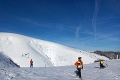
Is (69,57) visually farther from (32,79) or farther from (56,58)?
(32,79)

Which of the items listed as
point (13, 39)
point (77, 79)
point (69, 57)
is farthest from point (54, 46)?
point (77, 79)

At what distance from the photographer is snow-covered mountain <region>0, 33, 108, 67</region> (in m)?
82.0

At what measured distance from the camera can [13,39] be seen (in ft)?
327

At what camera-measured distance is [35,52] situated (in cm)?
8956

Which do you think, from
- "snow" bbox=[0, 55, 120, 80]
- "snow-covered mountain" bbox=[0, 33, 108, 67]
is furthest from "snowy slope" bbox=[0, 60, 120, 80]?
"snow-covered mountain" bbox=[0, 33, 108, 67]

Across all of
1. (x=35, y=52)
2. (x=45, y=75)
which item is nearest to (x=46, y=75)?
(x=45, y=75)

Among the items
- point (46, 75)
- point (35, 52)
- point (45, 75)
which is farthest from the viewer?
point (35, 52)

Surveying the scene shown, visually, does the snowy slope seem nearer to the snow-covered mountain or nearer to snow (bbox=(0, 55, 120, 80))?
snow (bbox=(0, 55, 120, 80))

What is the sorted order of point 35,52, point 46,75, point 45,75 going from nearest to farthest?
point 45,75 < point 46,75 < point 35,52

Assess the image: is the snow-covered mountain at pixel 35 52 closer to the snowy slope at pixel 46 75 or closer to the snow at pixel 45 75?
the snow at pixel 45 75

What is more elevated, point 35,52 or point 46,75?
point 35,52

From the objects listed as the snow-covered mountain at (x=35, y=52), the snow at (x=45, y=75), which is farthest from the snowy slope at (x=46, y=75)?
the snow-covered mountain at (x=35, y=52)

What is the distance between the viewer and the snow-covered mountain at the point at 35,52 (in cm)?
8200

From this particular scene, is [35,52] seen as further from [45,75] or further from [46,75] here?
[45,75]
